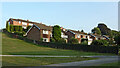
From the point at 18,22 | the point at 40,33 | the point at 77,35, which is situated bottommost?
the point at 77,35

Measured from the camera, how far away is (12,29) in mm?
63000

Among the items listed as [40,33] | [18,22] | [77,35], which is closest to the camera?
[40,33]

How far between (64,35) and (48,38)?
9108 mm

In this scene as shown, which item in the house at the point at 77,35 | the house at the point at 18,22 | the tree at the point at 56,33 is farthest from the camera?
the house at the point at 18,22

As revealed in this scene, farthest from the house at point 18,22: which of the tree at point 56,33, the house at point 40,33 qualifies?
the tree at point 56,33

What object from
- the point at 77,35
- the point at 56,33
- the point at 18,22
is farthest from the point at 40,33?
the point at 18,22

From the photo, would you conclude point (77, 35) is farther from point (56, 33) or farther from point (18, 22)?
point (18, 22)

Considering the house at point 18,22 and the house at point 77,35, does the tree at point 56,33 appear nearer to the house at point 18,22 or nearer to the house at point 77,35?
the house at point 77,35

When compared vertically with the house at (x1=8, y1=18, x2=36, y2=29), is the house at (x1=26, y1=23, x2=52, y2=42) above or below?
below

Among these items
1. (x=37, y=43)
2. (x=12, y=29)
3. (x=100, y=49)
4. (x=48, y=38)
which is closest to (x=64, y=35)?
(x=48, y=38)

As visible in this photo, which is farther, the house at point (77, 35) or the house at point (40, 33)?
the house at point (77, 35)

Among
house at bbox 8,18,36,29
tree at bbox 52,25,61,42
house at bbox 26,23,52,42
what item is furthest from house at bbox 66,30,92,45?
house at bbox 8,18,36,29

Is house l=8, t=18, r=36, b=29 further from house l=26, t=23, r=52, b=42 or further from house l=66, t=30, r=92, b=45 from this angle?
house l=66, t=30, r=92, b=45

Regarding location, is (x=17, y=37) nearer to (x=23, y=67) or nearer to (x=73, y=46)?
(x=73, y=46)
